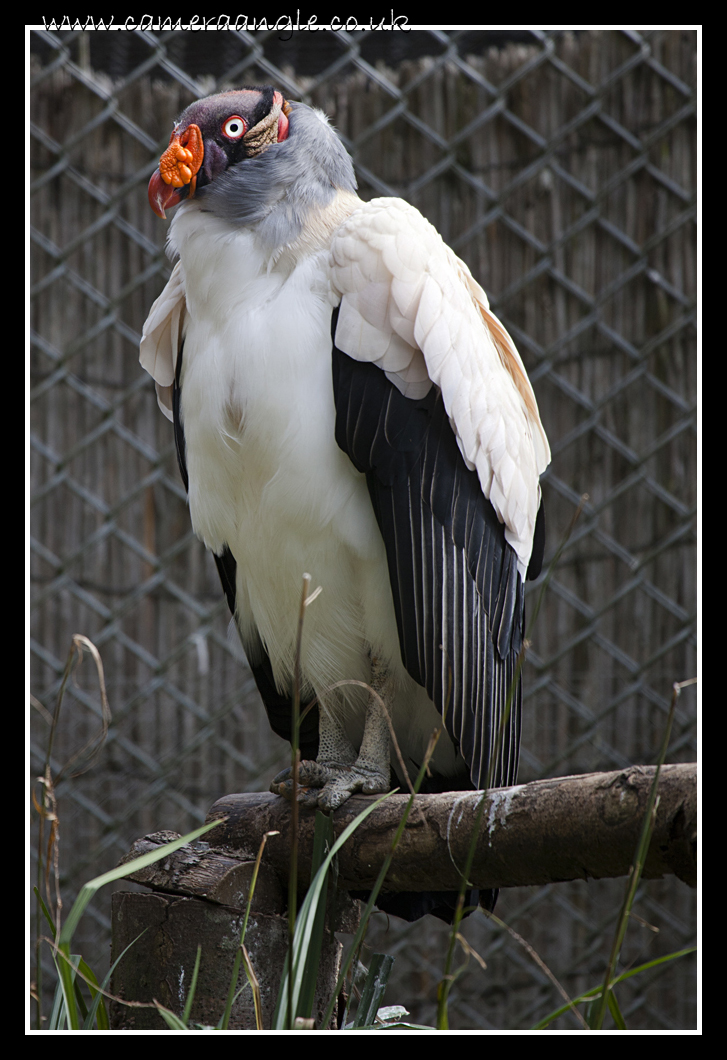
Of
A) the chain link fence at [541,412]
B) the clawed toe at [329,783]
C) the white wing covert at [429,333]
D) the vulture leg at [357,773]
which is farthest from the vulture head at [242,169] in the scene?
the chain link fence at [541,412]

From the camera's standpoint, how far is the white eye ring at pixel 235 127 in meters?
1.69

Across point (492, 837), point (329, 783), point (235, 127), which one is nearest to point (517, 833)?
point (492, 837)

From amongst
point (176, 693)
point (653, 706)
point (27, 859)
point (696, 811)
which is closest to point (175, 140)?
point (27, 859)

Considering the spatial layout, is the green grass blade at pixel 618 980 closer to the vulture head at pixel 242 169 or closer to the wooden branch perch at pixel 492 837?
the wooden branch perch at pixel 492 837

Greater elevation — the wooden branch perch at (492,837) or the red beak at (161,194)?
the red beak at (161,194)

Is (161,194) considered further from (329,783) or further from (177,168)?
(329,783)

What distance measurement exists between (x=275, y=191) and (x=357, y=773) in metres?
1.07

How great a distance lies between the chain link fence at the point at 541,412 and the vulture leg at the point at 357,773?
3.65 feet

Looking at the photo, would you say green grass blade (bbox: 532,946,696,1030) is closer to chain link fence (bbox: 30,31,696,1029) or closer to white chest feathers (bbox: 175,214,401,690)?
white chest feathers (bbox: 175,214,401,690)

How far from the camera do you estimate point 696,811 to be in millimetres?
1111

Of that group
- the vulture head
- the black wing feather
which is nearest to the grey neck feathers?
the vulture head

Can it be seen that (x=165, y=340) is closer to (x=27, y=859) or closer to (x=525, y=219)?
(x=27, y=859)

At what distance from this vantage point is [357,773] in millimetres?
1767

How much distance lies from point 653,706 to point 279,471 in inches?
71.3
